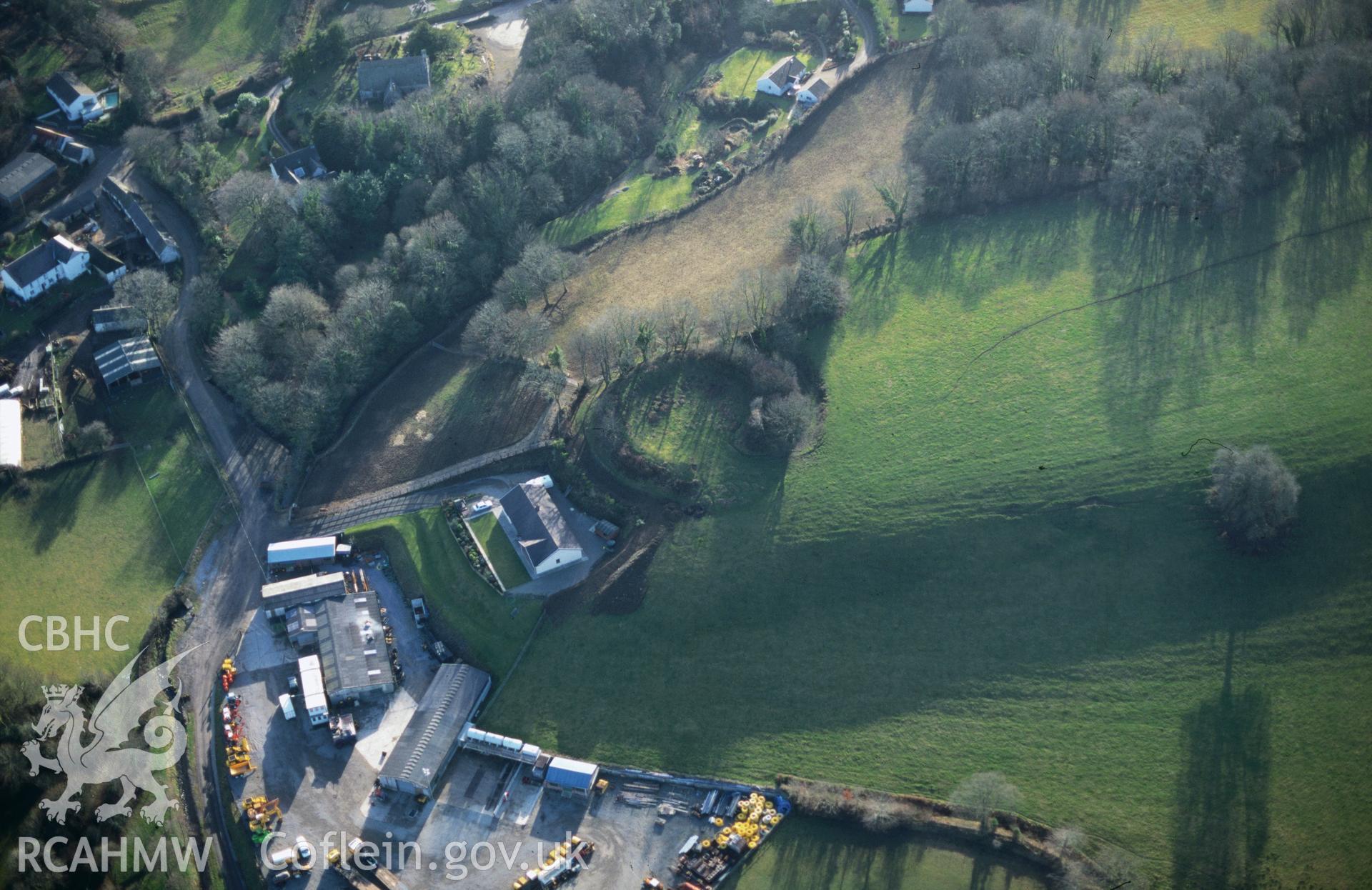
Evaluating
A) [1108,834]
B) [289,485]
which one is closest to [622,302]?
[289,485]

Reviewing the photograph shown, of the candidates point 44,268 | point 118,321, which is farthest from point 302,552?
point 44,268

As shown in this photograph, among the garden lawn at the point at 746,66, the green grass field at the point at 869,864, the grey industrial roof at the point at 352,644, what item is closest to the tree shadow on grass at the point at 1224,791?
the green grass field at the point at 869,864

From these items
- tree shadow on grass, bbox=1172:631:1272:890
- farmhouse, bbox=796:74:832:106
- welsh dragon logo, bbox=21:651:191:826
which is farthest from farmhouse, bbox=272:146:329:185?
tree shadow on grass, bbox=1172:631:1272:890

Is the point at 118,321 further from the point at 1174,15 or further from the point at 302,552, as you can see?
the point at 1174,15

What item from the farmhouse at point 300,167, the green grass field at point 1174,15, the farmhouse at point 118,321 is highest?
the green grass field at point 1174,15

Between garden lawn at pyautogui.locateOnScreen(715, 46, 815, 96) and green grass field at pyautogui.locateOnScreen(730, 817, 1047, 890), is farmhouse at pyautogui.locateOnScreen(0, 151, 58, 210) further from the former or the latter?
green grass field at pyautogui.locateOnScreen(730, 817, 1047, 890)

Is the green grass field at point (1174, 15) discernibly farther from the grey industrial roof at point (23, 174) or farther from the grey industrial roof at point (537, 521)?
the grey industrial roof at point (23, 174)

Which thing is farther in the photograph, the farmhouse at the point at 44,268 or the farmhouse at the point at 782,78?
the farmhouse at the point at 782,78
